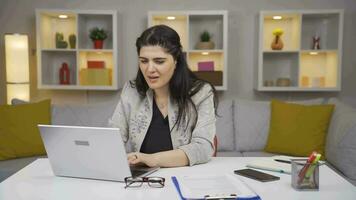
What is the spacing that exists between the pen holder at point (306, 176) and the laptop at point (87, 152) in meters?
0.50

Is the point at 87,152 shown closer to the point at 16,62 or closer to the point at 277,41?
the point at 16,62

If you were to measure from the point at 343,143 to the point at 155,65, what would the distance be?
1460mm

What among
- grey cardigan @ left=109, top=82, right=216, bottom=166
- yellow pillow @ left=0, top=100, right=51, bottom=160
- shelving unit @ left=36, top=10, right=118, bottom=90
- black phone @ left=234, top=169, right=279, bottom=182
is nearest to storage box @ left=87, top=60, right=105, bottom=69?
shelving unit @ left=36, top=10, right=118, bottom=90

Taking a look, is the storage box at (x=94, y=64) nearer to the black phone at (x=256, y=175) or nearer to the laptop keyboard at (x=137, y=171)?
the laptop keyboard at (x=137, y=171)

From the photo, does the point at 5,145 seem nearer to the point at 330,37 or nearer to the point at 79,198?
the point at 79,198

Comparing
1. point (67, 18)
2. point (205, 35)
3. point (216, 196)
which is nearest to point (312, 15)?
point (205, 35)

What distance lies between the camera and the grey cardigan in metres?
1.67

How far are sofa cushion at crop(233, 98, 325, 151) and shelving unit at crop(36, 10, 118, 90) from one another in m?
1.13

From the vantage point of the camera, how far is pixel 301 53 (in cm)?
357

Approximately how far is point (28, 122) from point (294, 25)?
94.1 inches

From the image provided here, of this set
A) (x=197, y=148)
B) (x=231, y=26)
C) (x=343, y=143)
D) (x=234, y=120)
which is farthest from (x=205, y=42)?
(x=197, y=148)

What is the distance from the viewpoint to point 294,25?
3.61m

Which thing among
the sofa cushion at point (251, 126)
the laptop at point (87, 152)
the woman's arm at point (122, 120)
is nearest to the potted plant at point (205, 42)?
the sofa cushion at point (251, 126)

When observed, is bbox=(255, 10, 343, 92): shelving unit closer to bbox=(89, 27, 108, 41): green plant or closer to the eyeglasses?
bbox=(89, 27, 108, 41): green plant
